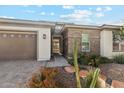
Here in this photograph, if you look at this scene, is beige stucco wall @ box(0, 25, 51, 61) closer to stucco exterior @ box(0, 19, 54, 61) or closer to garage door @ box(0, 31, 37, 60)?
stucco exterior @ box(0, 19, 54, 61)

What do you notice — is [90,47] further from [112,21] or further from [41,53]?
[41,53]

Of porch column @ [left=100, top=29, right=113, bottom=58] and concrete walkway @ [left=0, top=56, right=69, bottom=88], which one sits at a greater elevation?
porch column @ [left=100, top=29, right=113, bottom=58]

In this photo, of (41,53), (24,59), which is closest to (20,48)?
(24,59)

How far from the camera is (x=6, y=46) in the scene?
10.1 m

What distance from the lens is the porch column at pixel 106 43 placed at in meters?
10.9

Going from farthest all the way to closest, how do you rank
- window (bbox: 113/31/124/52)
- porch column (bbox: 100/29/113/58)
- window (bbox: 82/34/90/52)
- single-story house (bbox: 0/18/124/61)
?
window (bbox: 113/31/124/52), window (bbox: 82/34/90/52), porch column (bbox: 100/29/113/58), single-story house (bbox: 0/18/124/61)

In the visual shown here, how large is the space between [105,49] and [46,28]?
5001 millimetres

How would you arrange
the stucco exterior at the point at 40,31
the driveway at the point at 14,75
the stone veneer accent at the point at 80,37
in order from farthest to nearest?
the stone veneer accent at the point at 80,37
the stucco exterior at the point at 40,31
the driveway at the point at 14,75

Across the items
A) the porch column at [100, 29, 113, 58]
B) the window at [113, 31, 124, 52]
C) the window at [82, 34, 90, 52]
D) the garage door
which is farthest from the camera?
the window at [113, 31, 124, 52]

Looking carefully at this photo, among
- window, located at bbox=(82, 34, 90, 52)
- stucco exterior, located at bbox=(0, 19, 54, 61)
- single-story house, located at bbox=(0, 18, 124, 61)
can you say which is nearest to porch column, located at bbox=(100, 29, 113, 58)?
single-story house, located at bbox=(0, 18, 124, 61)

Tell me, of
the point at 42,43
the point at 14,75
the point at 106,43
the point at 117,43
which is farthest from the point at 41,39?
the point at 117,43

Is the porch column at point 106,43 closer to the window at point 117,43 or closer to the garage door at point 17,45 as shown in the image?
the window at point 117,43

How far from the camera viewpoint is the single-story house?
993 centimetres

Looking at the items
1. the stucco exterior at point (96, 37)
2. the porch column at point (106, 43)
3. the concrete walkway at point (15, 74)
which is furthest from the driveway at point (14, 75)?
the porch column at point (106, 43)
